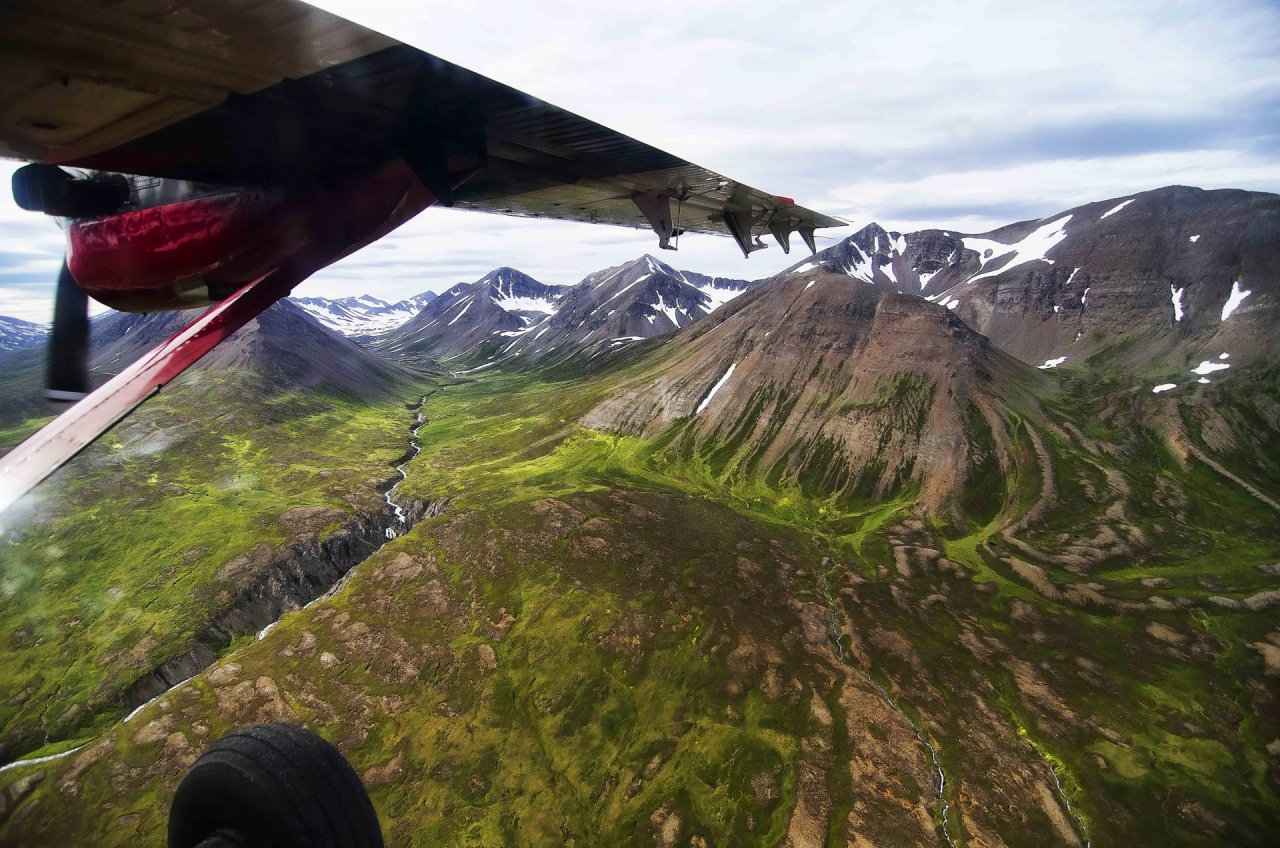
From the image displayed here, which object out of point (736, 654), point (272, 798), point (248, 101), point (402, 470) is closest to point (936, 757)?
point (736, 654)

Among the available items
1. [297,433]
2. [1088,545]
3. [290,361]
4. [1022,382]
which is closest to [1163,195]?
[1022,382]

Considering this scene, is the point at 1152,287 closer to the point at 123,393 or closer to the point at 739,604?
the point at 739,604

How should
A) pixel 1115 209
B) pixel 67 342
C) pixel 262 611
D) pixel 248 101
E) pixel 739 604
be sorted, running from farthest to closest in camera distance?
pixel 1115 209, pixel 262 611, pixel 739 604, pixel 67 342, pixel 248 101

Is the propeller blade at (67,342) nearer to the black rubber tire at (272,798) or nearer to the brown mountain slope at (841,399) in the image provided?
the black rubber tire at (272,798)

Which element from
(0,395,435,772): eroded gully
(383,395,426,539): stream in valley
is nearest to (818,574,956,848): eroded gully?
(0,395,435,772): eroded gully

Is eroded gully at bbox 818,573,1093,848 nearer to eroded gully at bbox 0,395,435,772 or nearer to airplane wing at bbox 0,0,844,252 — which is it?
airplane wing at bbox 0,0,844,252

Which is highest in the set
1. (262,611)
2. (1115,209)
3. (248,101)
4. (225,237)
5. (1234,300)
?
(1115,209)

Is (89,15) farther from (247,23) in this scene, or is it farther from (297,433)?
(297,433)

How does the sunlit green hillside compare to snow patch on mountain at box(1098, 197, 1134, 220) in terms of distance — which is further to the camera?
snow patch on mountain at box(1098, 197, 1134, 220)
